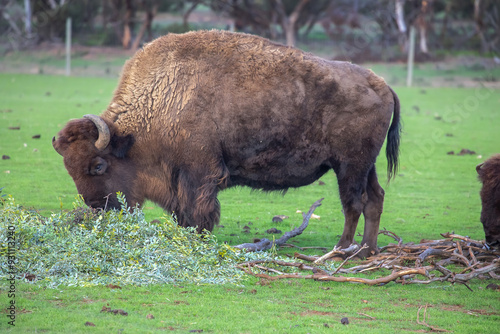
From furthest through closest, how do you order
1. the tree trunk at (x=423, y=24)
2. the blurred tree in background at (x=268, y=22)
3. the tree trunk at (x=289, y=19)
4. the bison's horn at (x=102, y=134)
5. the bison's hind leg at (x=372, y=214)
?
1. the tree trunk at (x=289, y=19)
2. the tree trunk at (x=423, y=24)
3. the blurred tree in background at (x=268, y=22)
4. the bison's hind leg at (x=372, y=214)
5. the bison's horn at (x=102, y=134)

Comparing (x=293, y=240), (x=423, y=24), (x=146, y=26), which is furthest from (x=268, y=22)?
(x=293, y=240)

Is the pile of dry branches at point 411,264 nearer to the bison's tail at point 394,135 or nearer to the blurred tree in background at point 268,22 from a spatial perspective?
the bison's tail at point 394,135

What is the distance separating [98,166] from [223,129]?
4.53 ft

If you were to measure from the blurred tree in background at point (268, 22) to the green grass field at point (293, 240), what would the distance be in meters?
16.3

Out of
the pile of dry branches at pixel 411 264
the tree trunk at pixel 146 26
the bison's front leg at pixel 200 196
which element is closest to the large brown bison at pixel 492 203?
the pile of dry branches at pixel 411 264

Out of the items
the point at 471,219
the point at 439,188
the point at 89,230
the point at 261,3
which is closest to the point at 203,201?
the point at 89,230

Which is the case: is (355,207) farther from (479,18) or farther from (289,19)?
(479,18)

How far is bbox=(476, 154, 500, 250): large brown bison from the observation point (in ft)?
21.7

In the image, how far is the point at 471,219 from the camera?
9281mm

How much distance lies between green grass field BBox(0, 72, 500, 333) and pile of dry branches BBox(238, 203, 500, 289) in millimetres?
112

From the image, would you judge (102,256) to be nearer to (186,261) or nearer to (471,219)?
(186,261)

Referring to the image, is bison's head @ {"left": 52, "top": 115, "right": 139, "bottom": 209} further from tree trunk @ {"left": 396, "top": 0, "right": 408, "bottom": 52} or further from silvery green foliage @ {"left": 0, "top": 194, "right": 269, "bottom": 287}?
tree trunk @ {"left": 396, "top": 0, "right": 408, "bottom": 52}

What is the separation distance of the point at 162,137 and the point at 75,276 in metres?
1.99

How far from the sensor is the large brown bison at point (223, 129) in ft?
22.4
